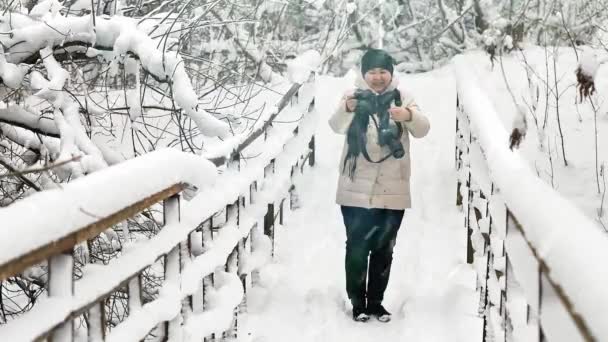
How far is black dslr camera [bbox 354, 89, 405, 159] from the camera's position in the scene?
4949mm

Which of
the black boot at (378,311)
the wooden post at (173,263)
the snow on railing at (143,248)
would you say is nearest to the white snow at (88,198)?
the snow on railing at (143,248)

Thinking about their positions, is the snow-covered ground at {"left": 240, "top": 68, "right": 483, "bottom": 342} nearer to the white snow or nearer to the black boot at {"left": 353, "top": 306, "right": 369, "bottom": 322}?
the black boot at {"left": 353, "top": 306, "right": 369, "bottom": 322}

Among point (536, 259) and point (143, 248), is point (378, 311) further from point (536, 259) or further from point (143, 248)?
point (536, 259)

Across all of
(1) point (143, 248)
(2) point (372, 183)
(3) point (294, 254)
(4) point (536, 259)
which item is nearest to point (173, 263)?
(1) point (143, 248)

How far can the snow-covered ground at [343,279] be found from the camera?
Answer: 15.8ft

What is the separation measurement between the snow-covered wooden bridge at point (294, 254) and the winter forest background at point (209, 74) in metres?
0.25

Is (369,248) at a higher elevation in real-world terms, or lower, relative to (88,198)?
lower

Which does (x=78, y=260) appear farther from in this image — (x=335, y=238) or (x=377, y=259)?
(x=335, y=238)

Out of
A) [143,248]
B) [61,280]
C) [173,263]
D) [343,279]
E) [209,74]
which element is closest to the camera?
[61,280]

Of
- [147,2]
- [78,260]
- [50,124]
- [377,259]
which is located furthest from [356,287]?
[147,2]

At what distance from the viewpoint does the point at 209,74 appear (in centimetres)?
617

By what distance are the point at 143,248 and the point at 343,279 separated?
302 cm

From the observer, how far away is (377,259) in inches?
201

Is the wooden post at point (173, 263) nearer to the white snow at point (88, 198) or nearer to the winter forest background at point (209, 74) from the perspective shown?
the white snow at point (88, 198)
